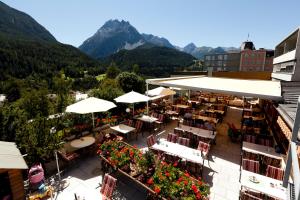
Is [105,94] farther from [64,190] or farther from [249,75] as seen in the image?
[249,75]

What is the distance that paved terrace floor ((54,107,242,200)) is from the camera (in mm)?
6008

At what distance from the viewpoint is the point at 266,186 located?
5.15m

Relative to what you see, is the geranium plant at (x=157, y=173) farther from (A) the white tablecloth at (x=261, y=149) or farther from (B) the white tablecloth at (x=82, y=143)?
(A) the white tablecloth at (x=261, y=149)

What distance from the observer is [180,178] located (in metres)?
5.09

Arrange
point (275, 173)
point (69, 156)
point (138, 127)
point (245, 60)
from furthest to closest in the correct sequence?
point (245, 60), point (138, 127), point (69, 156), point (275, 173)

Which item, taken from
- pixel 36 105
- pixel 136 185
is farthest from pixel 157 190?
pixel 36 105

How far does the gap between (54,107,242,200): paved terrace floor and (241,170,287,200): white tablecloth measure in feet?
2.82

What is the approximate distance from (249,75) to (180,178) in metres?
22.8

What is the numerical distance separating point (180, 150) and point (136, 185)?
226cm

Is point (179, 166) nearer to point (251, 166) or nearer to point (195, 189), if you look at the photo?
point (195, 189)

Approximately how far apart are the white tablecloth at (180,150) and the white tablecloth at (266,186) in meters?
1.50

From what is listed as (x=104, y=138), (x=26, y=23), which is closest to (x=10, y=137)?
(x=104, y=138)

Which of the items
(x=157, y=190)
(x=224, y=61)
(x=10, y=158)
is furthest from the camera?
(x=224, y=61)

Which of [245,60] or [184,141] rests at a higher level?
[245,60]
